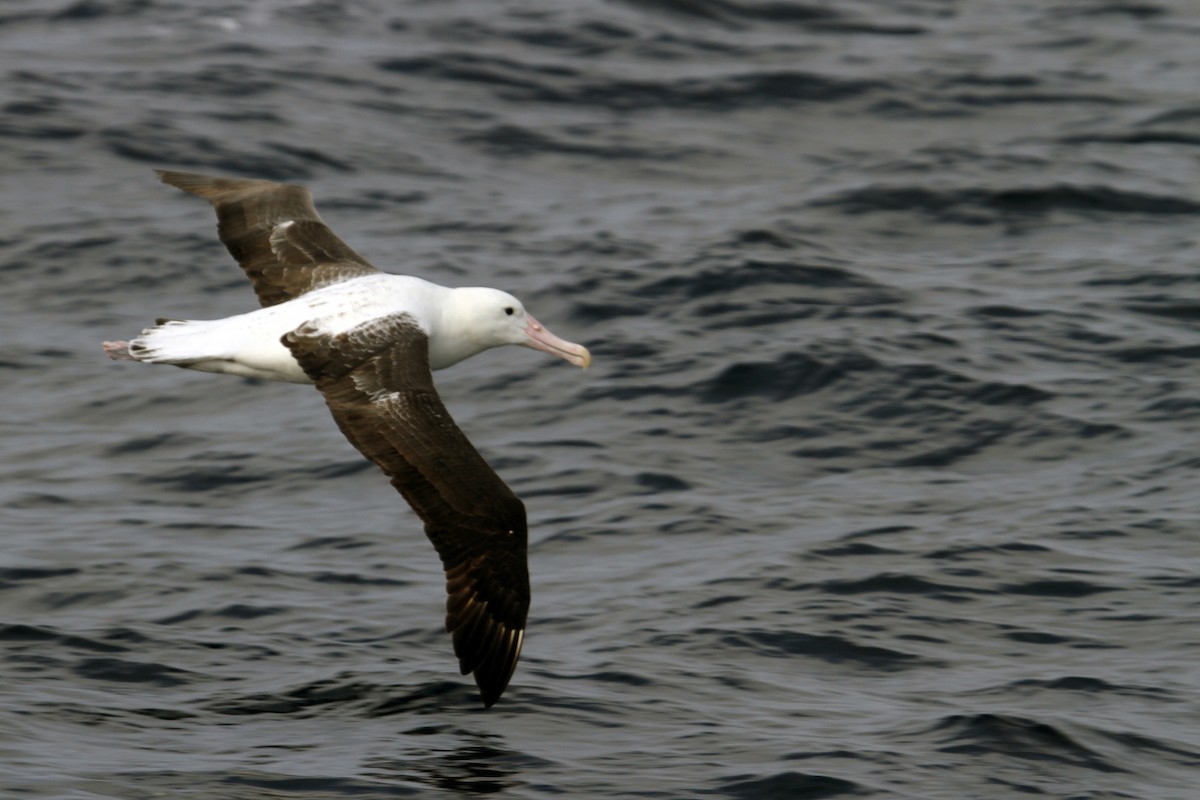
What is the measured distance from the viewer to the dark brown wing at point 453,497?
8625 mm

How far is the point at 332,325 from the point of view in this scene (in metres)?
9.43

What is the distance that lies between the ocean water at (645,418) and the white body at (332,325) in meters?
1.51

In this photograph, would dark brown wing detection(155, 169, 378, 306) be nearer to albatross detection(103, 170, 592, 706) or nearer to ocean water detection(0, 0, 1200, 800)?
albatross detection(103, 170, 592, 706)

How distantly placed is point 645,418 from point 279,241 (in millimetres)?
3144

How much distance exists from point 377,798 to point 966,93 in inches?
556

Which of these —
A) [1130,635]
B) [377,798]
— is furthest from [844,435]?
[377,798]

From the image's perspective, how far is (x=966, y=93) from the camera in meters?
20.2

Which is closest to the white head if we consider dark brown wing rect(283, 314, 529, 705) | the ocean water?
dark brown wing rect(283, 314, 529, 705)

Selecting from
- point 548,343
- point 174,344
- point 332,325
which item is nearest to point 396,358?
point 332,325

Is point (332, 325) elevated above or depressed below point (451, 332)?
above

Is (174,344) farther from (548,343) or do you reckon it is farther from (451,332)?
(548,343)

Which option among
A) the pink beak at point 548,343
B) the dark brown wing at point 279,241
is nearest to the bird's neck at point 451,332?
the pink beak at point 548,343

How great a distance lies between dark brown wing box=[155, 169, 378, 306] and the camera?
10328 millimetres

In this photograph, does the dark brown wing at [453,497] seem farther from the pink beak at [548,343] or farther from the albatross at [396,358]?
the pink beak at [548,343]
